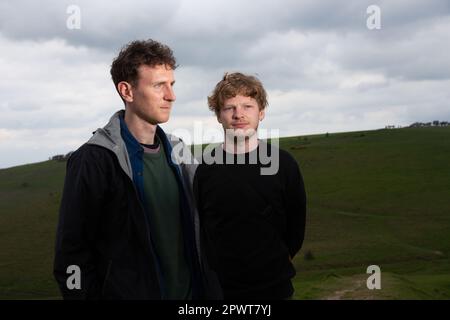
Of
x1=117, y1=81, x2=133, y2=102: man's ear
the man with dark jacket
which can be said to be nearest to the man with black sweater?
the man with dark jacket

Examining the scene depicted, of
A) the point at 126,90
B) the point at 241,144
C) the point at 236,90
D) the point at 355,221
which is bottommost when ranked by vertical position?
the point at 355,221

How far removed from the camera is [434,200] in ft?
140

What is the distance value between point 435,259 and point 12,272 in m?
20.2

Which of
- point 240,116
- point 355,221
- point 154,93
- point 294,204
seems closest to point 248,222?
point 294,204

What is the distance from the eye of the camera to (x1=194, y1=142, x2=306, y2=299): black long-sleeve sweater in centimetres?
544

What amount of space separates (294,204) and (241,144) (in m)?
0.77

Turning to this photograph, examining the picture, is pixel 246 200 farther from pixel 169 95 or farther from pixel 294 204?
pixel 169 95

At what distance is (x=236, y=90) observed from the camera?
581cm

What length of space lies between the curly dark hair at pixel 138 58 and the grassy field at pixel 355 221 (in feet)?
24.2

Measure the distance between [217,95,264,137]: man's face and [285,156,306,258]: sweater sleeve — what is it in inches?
19.8

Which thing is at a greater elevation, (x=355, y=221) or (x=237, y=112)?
(x=237, y=112)

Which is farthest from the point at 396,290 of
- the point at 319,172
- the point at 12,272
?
the point at 319,172

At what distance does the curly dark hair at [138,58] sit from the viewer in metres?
5.09
